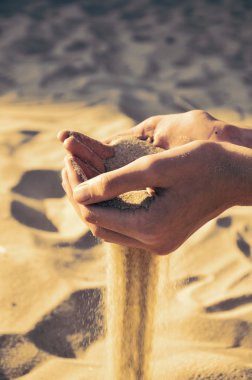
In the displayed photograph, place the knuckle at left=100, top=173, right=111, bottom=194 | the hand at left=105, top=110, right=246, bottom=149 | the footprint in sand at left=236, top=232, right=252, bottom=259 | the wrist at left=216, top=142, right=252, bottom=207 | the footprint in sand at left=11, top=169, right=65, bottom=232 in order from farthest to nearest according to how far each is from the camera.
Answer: the footprint in sand at left=11, top=169, right=65, bottom=232, the footprint in sand at left=236, top=232, right=252, bottom=259, the hand at left=105, top=110, right=246, bottom=149, the wrist at left=216, top=142, right=252, bottom=207, the knuckle at left=100, top=173, right=111, bottom=194

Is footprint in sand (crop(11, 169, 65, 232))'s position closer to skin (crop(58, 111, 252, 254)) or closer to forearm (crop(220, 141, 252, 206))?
skin (crop(58, 111, 252, 254))

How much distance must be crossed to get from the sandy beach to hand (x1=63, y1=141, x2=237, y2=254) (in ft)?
1.05

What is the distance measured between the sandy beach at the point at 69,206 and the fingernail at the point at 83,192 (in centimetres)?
43

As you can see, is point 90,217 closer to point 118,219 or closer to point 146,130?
point 118,219

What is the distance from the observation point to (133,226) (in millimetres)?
1176

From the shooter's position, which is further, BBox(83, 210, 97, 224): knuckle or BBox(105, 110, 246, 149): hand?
BBox(105, 110, 246, 149): hand

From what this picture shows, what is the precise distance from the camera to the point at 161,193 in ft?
Result: 4.02

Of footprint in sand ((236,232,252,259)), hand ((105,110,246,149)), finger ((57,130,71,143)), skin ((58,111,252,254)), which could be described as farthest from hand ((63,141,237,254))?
footprint in sand ((236,232,252,259))

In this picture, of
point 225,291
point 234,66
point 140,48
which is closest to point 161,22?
point 140,48

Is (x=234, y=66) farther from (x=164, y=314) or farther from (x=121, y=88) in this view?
(x=164, y=314)

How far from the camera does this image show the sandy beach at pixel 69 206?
167cm

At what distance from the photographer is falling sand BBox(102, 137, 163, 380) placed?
136 centimetres

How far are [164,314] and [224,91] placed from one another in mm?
1760

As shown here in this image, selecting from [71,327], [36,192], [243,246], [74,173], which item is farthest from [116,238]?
[36,192]
